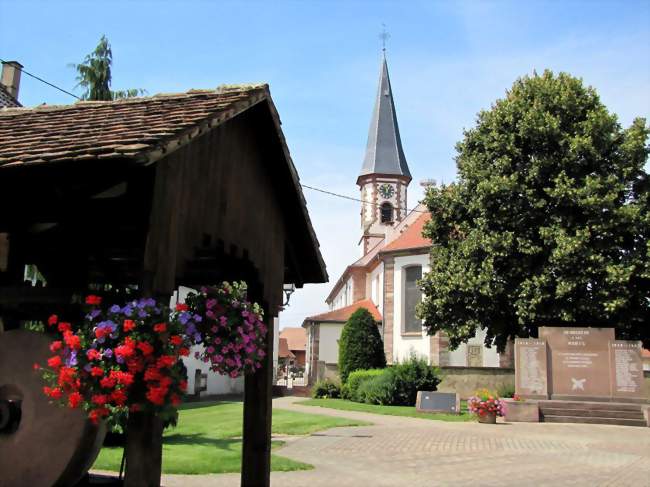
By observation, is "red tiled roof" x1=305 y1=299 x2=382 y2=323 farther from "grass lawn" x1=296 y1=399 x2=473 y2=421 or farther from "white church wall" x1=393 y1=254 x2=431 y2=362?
"grass lawn" x1=296 y1=399 x2=473 y2=421

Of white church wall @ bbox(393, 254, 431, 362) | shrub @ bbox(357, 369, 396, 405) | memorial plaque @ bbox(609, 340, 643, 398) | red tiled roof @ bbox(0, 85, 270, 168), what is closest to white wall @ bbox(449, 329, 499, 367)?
white church wall @ bbox(393, 254, 431, 362)

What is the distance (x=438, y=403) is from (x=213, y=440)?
11372mm

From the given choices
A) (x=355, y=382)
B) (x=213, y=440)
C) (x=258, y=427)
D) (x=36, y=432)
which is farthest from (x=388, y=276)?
(x=36, y=432)

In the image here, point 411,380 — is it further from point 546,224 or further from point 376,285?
point 376,285

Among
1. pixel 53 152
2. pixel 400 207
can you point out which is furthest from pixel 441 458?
pixel 400 207

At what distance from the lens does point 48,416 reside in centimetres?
630

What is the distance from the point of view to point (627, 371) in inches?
856

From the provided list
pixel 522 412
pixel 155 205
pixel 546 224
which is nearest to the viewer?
pixel 155 205

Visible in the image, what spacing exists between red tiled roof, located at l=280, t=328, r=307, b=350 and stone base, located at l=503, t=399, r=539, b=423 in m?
75.5

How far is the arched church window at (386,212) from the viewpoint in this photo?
6369cm

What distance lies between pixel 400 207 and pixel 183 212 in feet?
195

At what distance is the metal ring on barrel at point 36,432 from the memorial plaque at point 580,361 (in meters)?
19.3

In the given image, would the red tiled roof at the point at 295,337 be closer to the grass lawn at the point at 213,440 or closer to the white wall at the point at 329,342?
the white wall at the point at 329,342

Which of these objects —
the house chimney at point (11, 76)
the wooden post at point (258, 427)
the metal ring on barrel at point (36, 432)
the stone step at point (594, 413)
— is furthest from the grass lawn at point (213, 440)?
the house chimney at point (11, 76)
